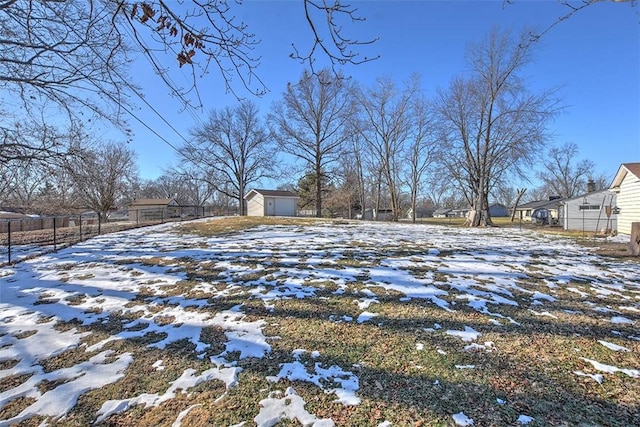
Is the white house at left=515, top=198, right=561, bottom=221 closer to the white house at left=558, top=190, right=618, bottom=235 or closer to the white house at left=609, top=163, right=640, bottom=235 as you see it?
the white house at left=558, top=190, right=618, bottom=235

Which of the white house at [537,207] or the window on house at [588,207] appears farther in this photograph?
the white house at [537,207]

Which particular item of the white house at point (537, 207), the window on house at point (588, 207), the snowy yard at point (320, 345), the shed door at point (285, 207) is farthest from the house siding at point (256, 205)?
the window on house at point (588, 207)

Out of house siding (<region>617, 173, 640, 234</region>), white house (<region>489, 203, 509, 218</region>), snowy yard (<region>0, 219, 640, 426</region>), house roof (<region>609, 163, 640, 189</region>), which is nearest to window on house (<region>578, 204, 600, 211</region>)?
house roof (<region>609, 163, 640, 189</region>)

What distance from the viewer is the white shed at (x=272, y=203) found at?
30906 millimetres

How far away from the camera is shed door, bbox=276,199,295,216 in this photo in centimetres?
3144

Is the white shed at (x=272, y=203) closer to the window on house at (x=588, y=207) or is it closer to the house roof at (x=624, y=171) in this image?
the window on house at (x=588, y=207)

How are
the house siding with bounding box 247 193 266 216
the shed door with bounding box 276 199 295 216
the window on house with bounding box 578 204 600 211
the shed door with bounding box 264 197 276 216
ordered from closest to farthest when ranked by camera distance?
1. the window on house with bounding box 578 204 600 211
2. the shed door with bounding box 264 197 276 216
3. the house siding with bounding box 247 193 266 216
4. the shed door with bounding box 276 199 295 216

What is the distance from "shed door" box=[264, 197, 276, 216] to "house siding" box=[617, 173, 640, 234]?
2554cm

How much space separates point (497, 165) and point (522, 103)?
449cm

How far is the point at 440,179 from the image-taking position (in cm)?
2423

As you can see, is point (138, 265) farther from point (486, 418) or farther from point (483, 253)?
point (483, 253)

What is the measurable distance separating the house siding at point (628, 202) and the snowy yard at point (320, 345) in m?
10.8

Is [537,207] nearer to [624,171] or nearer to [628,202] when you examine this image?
[624,171]

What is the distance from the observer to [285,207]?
3194 cm
